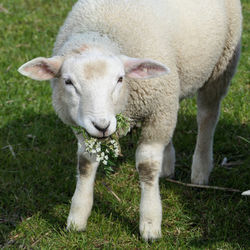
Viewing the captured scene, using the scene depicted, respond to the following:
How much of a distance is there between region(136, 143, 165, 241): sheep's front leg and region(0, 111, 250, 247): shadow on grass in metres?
0.17

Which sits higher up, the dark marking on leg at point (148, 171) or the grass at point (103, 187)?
the dark marking on leg at point (148, 171)

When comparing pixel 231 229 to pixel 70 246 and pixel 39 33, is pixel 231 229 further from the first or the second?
pixel 39 33

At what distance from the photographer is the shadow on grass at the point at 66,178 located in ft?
10.8

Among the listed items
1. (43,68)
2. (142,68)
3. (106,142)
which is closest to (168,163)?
(106,142)

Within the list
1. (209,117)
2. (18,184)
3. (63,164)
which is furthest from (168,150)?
(18,184)

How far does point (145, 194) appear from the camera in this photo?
311 centimetres

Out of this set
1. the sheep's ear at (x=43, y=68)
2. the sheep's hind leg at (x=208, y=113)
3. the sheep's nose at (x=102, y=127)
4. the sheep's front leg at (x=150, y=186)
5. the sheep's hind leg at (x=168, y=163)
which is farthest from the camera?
the sheep's hind leg at (x=168, y=163)

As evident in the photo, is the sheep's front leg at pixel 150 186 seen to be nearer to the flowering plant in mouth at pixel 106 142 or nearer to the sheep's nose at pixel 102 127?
the flowering plant in mouth at pixel 106 142

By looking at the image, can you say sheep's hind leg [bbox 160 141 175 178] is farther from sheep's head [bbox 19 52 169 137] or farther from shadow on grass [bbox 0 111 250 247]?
sheep's head [bbox 19 52 169 137]

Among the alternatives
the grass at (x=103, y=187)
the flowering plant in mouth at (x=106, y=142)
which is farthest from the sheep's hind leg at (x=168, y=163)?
the flowering plant in mouth at (x=106, y=142)

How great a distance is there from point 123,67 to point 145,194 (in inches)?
36.7

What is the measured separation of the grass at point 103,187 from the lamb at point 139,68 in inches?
7.3

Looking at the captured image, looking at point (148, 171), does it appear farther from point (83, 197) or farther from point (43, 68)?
point (43, 68)

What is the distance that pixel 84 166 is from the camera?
320 cm
